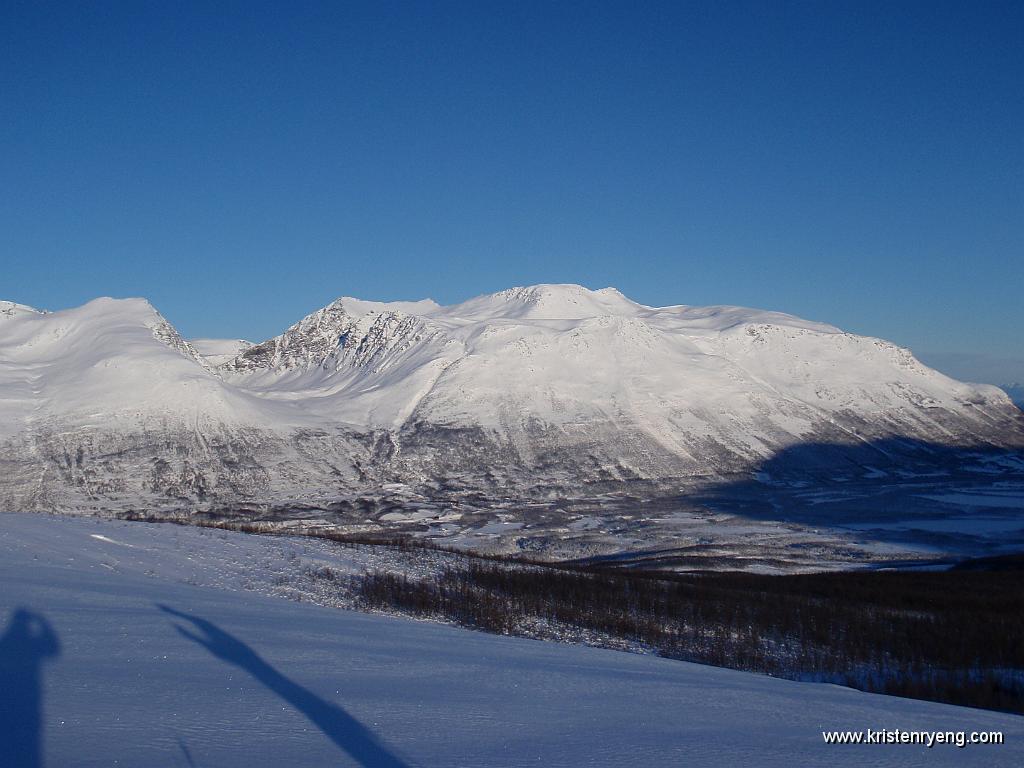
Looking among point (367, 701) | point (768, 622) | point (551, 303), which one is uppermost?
point (551, 303)

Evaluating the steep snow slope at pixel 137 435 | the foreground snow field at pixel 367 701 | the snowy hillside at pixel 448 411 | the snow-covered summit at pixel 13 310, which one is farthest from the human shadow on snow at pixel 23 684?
the snow-covered summit at pixel 13 310

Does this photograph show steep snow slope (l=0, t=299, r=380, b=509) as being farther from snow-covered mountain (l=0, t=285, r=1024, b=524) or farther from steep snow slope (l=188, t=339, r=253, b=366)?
steep snow slope (l=188, t=339, r=253, b=366)

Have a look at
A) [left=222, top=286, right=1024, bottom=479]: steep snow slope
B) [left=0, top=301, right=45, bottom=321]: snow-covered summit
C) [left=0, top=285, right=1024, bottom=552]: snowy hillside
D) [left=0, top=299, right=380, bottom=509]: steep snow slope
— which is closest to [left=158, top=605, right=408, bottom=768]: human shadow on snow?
[left=0, top=285, right=1024, bottom=552]: snowy hillside

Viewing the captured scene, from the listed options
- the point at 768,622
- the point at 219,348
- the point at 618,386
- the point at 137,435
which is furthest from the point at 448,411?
the point at 219,348

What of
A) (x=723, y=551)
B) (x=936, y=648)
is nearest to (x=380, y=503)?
(x=723, y=551)

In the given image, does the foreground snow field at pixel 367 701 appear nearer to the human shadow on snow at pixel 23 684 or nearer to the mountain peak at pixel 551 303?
the human shadow on snow at pixel 23 684

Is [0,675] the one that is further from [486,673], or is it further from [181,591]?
[181,591]

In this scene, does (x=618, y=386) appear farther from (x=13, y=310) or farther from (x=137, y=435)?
(x=13, y=310)
